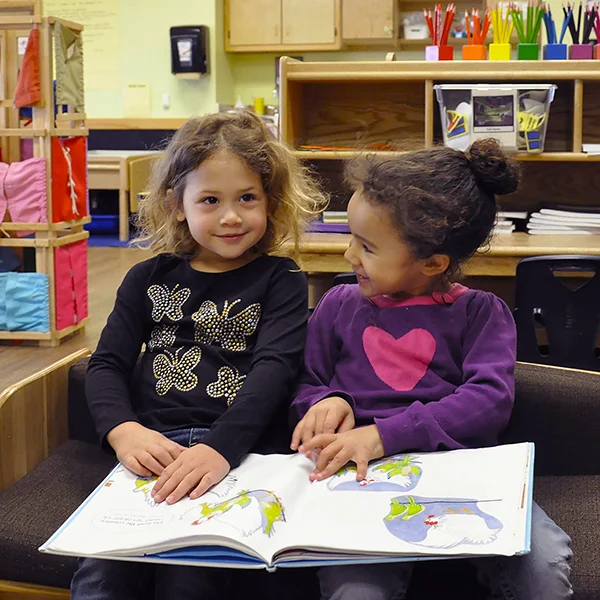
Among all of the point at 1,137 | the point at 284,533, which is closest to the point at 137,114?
the point at 1,137

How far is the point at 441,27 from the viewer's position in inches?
121

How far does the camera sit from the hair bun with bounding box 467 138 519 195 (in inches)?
52.3

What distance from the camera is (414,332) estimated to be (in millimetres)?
1364

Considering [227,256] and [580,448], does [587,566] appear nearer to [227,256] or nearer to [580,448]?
[580,448]

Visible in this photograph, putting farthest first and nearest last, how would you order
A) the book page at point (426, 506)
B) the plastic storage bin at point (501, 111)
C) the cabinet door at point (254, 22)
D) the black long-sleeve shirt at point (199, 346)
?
the cabinet door at point (254, 22) < the plastic storage bin at point (501, 111) < the black long-sleeve shirt at point (199, 346) < the book page at point (426, 506)

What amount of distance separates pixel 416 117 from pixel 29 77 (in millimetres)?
1536

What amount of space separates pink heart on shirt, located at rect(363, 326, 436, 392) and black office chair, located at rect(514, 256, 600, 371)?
2.99ft

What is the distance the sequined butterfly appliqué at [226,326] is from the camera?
1.43 m

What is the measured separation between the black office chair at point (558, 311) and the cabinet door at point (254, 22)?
5122 mm

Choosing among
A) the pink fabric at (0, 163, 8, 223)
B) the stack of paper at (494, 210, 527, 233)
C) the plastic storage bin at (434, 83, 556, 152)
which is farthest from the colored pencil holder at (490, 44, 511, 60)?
the pink fabric at (0, 163, 8, 223)

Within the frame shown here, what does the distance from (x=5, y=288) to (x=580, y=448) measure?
109 inches

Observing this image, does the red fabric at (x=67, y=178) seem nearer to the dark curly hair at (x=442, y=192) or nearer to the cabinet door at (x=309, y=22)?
the dark curly hair at (x=442, y=192)

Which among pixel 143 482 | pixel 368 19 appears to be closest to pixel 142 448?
pixel 143 482

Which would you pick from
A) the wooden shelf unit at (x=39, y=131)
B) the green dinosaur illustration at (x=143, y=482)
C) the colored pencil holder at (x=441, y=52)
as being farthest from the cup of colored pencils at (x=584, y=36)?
the green dinosaur illustration at (x=143, y=482)
